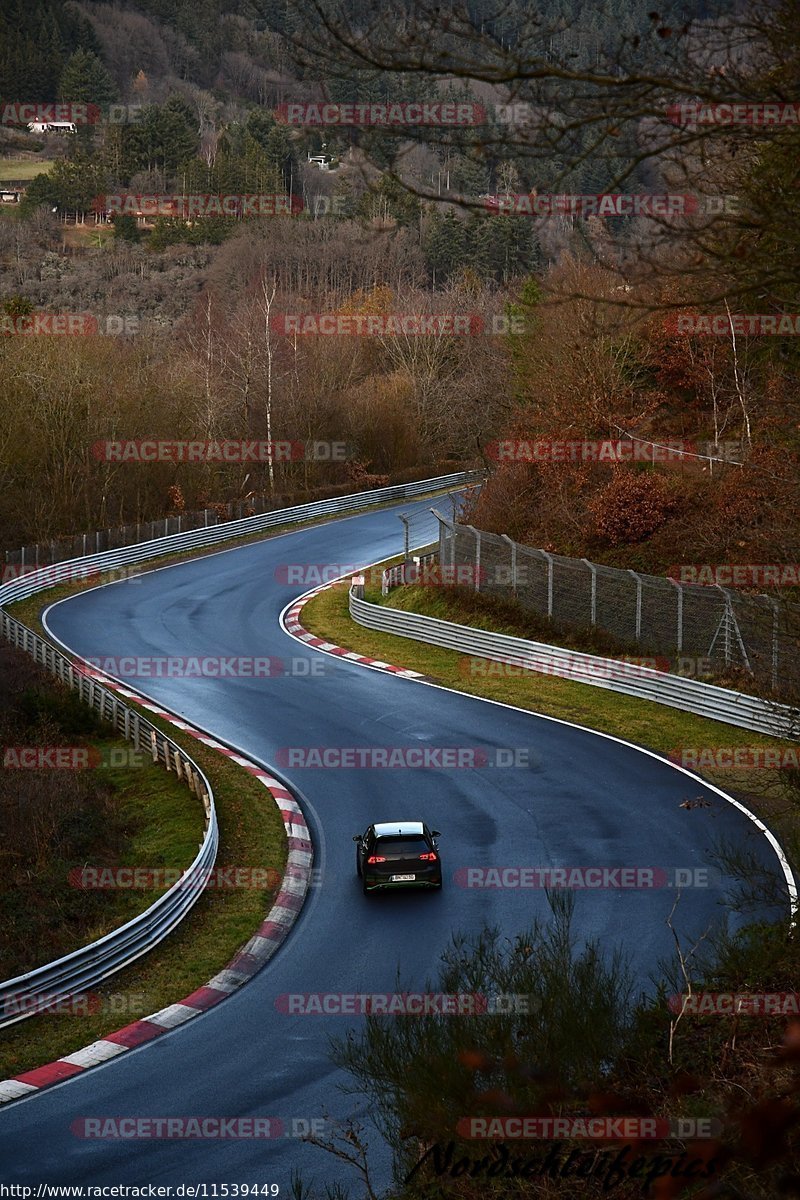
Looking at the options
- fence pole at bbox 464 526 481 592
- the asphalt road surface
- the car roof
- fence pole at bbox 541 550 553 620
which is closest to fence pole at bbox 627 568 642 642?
fence pole at bbox 541 550 553 620

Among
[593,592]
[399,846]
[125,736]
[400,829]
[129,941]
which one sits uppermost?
[593,592]

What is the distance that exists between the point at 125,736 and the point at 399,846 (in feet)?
36.4

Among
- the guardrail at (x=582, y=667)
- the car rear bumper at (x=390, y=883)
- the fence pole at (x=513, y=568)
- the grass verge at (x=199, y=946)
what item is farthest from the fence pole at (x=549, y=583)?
the car rear bumper at (x=390, y=883)

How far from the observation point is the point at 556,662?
3080 centimetres

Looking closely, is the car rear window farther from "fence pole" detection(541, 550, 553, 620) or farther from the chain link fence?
"fence pole" detection(541, 550, 553, 620)

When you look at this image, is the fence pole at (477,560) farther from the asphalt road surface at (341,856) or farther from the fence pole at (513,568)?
the asphalt road surface at (341,856)

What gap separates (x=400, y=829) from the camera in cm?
1877

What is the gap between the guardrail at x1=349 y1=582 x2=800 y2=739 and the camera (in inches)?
1018

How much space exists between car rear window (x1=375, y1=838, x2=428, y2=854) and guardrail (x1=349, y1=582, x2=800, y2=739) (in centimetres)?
715

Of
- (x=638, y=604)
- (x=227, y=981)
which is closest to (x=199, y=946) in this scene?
(x=227, y=981)

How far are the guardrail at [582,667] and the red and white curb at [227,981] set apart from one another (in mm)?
8644

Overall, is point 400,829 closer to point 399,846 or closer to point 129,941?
point 399,846

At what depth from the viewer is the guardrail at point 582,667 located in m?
25.9

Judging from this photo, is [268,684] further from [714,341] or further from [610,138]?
[610,138]
